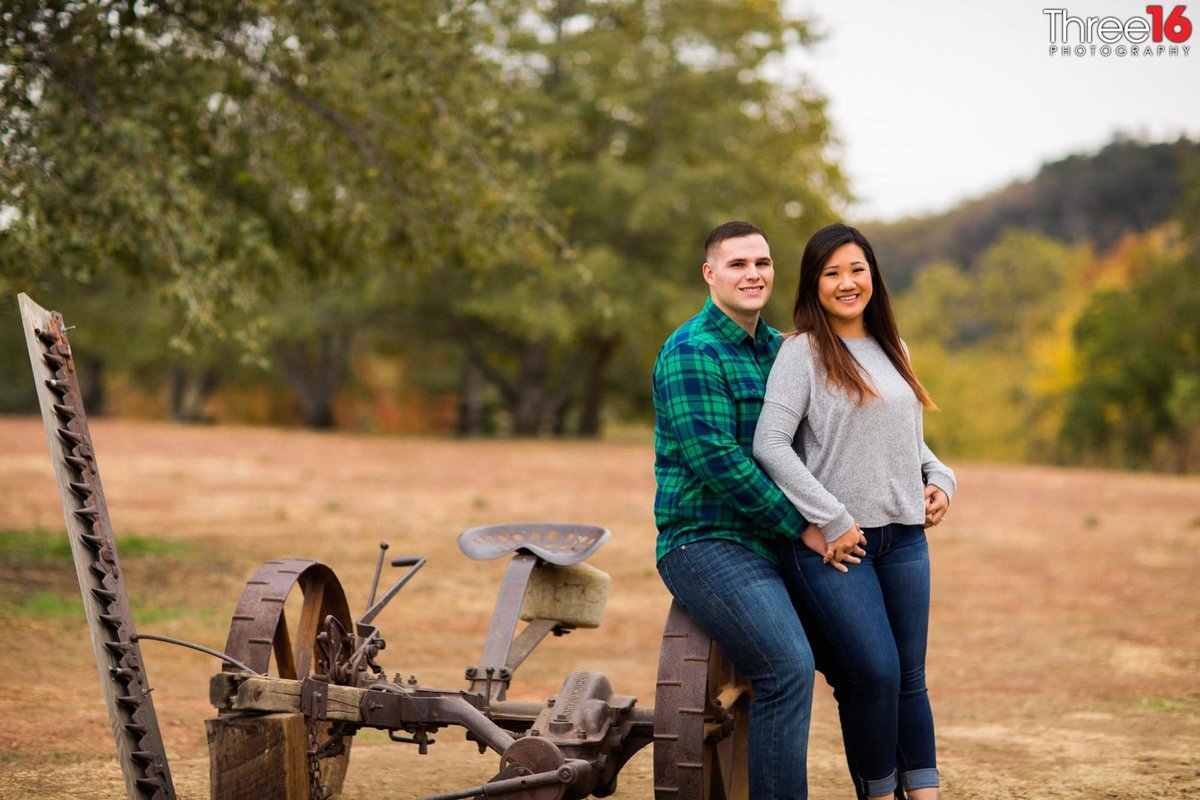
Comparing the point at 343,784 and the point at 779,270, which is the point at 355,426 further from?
the point at 343,784

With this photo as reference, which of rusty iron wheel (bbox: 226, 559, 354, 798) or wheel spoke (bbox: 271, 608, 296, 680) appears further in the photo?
wheel spoke (bbox: 271, 608, 296, 680)

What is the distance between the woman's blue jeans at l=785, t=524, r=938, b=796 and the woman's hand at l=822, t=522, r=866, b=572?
31 millimetres

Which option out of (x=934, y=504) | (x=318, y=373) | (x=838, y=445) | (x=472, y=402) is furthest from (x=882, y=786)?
(x=318, y=373)

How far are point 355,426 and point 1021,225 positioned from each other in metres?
71.3

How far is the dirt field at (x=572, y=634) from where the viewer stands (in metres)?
5.64

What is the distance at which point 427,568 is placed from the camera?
11.5m

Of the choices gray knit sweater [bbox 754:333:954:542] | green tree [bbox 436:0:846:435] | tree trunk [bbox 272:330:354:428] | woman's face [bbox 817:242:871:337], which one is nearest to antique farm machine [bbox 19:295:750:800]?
gray knit sweater [bbox 754:333:954:542]

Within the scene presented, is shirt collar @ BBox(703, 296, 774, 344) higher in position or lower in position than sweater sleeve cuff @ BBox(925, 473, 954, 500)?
higher

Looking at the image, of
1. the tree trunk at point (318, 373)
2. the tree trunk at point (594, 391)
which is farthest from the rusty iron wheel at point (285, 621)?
the tree trunk at point (318, 373)

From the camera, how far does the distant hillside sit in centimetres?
8662

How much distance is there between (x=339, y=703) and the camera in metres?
4.07

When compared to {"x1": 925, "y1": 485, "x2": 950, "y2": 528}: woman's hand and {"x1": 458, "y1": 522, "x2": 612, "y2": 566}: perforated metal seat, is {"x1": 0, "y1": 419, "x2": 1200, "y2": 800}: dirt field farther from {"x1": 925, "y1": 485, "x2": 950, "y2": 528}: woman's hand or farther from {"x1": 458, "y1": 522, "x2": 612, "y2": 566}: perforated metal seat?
{"x1": 925, "y1": 485, "x2": 950, "y2": 528}: woman's hand

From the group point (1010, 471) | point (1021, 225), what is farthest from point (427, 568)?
point (1021, 225)

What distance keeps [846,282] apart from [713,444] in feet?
2.46
